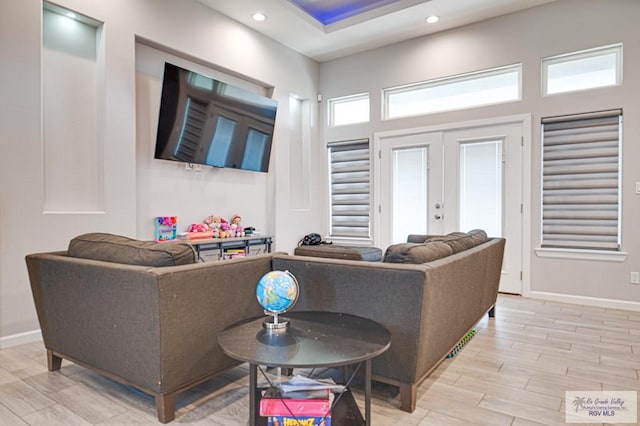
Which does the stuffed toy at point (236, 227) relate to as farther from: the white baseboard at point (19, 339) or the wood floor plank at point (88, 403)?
the wood floor plank at point (88, 403)

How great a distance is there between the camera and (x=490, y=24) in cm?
468

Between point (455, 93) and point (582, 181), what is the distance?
1837 mm

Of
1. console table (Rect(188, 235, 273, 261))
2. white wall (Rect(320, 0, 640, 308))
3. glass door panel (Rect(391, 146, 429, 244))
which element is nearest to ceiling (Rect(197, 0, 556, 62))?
white wall (Rect(320, 0, 640, 308))

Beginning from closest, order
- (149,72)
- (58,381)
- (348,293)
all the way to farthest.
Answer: (348,293) < (58,381) < (149,72)

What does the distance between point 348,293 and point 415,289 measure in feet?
1.23

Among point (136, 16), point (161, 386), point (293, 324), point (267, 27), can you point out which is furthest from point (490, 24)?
point (161, 386)

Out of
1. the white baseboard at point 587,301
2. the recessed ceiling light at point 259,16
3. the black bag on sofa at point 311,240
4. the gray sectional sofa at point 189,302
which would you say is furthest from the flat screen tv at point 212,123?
the white baseboard at point 587,301

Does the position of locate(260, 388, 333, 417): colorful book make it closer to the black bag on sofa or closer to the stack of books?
the stack of books

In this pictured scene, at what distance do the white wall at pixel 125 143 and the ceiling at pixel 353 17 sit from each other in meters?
0.28

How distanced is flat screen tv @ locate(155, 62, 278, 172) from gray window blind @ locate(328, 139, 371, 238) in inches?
52.3

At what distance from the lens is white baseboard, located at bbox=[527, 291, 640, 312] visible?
3.91 meters

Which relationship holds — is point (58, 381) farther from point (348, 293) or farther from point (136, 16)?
point (136, 16)

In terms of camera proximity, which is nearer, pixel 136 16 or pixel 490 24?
pixel 136 16

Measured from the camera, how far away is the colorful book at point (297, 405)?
1491 mm
